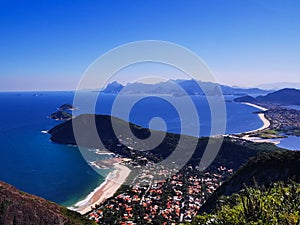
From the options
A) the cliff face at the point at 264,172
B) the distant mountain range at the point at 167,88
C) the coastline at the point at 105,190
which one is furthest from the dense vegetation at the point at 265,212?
the coastline at the point at 105,190

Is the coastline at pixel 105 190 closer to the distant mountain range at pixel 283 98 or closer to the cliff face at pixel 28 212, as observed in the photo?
the cliff face at pixel 28 212

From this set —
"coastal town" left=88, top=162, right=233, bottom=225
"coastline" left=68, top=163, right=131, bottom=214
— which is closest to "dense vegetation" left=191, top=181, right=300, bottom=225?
"coastal town" left=88, top=162, right=233, bottom=225

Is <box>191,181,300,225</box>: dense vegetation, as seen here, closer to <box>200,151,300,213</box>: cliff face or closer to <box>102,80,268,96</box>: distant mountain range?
<box>102,80,268,96</box>: distant mountain range

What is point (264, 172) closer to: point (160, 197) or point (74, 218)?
point (160, 197)

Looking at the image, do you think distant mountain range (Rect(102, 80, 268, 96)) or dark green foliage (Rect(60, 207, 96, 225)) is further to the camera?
dark green foliage (Rect(60, 207, 96, 225))

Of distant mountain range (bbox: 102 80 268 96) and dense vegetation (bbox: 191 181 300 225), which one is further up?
distant mountain range (bbox: 102 80 268 96)
